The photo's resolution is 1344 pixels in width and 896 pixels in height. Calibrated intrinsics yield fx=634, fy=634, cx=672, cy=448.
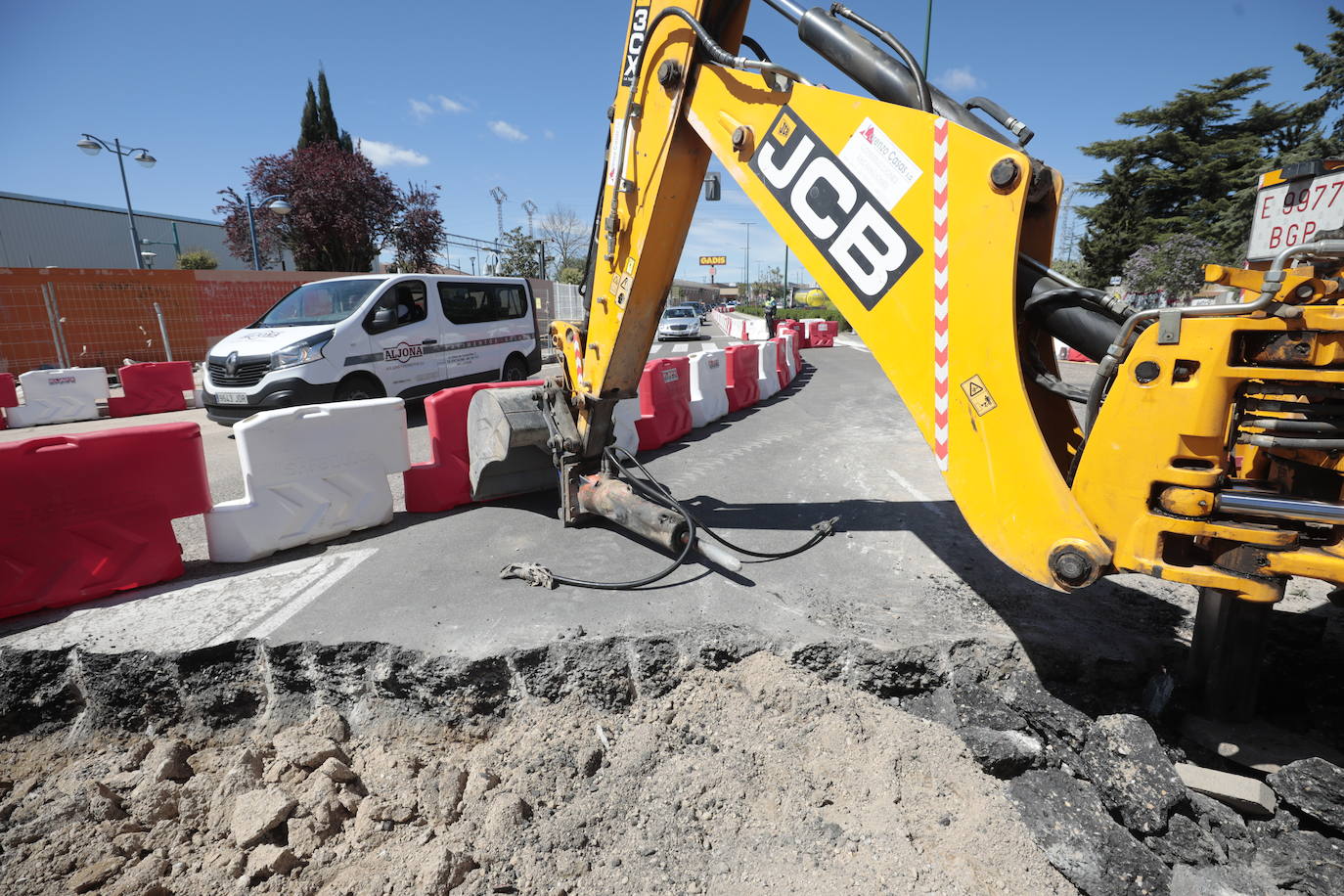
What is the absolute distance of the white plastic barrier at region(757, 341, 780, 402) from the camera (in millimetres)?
11688

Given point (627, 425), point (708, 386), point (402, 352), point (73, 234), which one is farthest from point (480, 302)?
point (73, 234)

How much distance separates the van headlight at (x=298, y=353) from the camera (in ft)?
26.2

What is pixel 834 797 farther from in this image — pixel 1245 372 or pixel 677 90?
pixel 677 90

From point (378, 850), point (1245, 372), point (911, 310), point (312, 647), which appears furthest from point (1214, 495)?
point (312, 647)

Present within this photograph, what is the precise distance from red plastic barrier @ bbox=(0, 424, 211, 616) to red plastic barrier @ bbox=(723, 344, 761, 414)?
25.0ft

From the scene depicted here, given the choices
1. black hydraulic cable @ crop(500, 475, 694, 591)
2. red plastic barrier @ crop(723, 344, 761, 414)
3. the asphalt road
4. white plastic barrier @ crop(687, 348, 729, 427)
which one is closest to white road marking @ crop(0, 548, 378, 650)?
the asphalt road

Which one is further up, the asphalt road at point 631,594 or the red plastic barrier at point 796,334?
the red plastic barrier at point 796,334

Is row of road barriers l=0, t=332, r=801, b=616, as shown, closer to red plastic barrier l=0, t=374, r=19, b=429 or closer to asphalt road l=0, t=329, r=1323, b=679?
asphalt road l=0, t=329, r=1323, b=679

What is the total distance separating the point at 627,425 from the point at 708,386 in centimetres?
253

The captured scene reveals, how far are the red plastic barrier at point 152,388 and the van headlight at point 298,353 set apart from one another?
5076 millimetres

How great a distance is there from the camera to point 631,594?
385 centimetres

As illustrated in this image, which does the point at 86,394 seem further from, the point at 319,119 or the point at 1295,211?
the point at 319,119

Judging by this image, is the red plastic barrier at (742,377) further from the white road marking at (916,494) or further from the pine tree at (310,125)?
the pine tree at (310,125)

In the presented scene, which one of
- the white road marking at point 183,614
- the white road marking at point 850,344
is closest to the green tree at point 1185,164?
the white road marking at point 850,344
